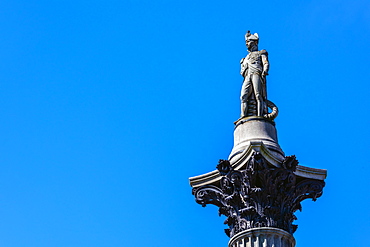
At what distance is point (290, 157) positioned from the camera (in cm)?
2675

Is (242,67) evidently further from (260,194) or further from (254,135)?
(260,194)

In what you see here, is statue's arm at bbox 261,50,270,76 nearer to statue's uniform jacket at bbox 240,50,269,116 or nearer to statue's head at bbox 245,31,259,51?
statue's uniform jacket at bbox 240,50,269,116

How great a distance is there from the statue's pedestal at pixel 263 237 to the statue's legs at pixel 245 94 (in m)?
4.90

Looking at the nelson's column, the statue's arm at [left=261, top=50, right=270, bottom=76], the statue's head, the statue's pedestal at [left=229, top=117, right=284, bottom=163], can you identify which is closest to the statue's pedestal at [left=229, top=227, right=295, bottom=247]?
the nelson's column

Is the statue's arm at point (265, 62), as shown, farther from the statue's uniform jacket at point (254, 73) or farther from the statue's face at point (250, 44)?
the statue's face at point (250, 44)

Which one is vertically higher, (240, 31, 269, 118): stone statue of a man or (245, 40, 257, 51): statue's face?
(245, 40, 257, 51): statue's face

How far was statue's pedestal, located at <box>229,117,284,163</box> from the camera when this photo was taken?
27516 millimetres

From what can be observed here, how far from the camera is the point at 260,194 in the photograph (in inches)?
1037

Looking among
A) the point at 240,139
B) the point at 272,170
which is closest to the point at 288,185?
the point at 272,170

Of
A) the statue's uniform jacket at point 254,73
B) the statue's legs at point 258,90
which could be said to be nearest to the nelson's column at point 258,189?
the statue's legs at point 258,90

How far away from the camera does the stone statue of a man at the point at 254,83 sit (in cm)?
2944

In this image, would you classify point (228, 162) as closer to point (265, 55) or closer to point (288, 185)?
point (288, 185)

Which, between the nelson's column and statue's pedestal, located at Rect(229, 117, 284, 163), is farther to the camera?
statue's pedestal, located at Rect(229, 117, 284, 163)

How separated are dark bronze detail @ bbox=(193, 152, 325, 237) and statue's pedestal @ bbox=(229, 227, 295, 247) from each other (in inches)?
7.5
